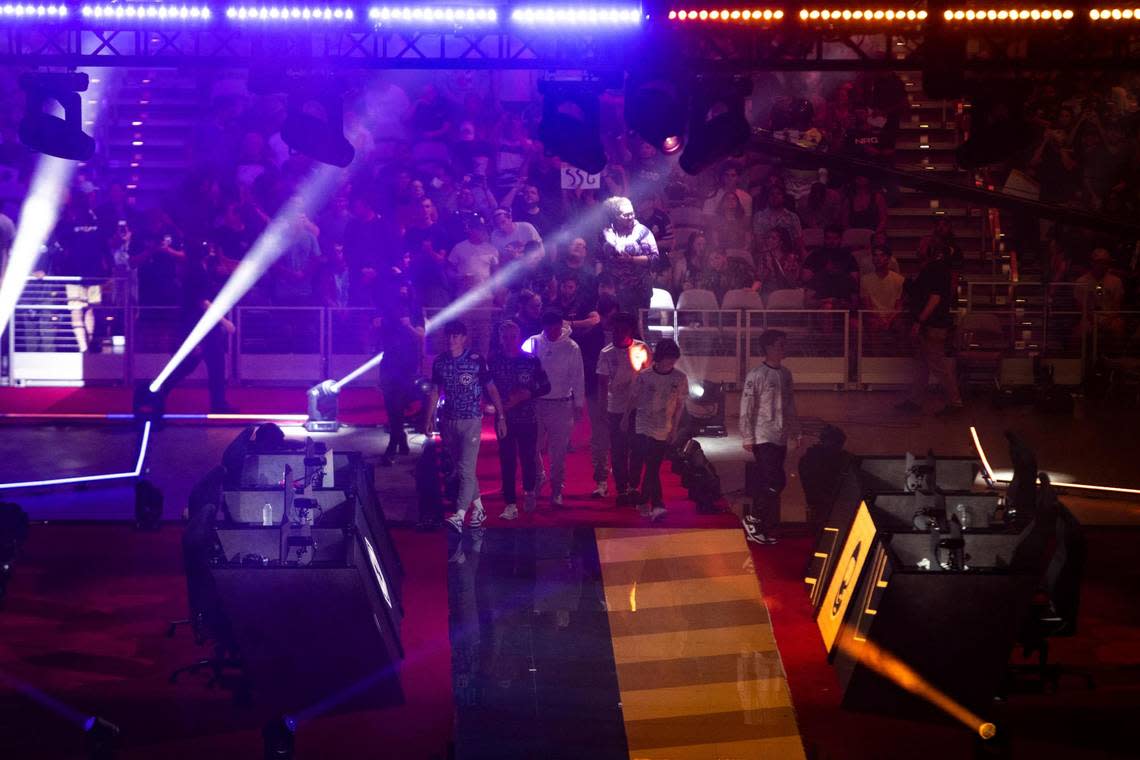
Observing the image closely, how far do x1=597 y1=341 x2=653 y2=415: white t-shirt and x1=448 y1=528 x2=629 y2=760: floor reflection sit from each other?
1.25m

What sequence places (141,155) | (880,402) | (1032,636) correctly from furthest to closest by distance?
(141,155), (880,402), (1032,636)

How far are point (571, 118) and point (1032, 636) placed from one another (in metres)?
6.61

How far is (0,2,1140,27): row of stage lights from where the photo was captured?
1172cm

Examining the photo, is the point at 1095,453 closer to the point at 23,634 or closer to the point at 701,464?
the point at 701,464

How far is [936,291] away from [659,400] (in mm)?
5595

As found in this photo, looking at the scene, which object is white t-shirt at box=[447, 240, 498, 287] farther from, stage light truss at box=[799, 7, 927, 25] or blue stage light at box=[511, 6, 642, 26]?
stage light truss at box=[799, 7, 927, 25]

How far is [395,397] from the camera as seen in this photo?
44.9 feet

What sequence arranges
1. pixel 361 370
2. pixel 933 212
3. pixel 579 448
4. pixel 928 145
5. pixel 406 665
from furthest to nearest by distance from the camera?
pixel 928 145 → pixel 933 212 → pixel 361 370 → pixel 579 448 → pixel 406 665

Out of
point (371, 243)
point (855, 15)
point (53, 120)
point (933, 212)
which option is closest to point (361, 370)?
point (371, 243)

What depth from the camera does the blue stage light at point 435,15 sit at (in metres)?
12.3

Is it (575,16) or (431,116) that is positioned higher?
(431,116)

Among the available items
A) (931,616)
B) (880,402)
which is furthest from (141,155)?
(931,616)

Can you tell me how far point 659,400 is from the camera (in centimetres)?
1162

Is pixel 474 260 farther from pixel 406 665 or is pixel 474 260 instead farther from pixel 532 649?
pixel 406 665
